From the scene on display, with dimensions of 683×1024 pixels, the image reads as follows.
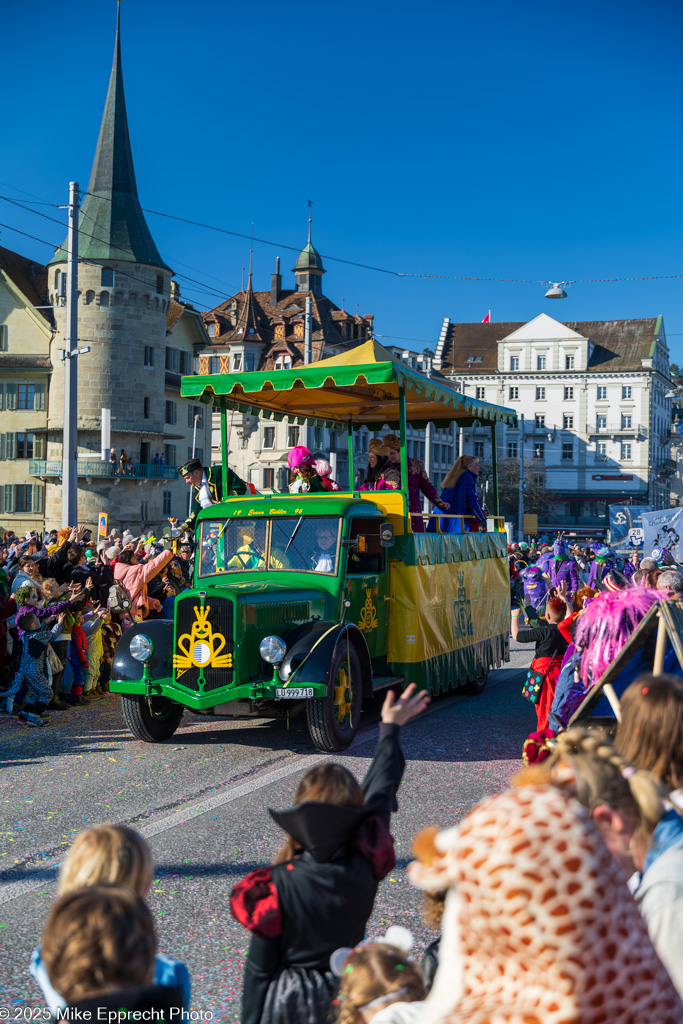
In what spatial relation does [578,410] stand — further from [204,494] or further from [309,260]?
[204,494]

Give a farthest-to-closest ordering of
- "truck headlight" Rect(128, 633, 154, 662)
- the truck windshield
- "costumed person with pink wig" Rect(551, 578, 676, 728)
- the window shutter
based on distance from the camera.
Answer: the window shutter < the truck windshield < "truck headlight" Rect(128, 633, 154, 662) < "costumed person with pink wig" Rect(551, 578, 676, 728)

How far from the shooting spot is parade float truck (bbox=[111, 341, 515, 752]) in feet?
28.3

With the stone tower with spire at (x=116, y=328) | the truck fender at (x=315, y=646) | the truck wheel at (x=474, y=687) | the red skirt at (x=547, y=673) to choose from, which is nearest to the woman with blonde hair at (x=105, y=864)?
the red skirt at (x=547, y=673)

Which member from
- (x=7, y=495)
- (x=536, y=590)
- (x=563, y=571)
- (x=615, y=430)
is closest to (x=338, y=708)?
(x=563, y=571)

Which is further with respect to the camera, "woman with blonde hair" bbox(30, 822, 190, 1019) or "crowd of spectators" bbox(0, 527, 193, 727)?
"crowd of spectators" bbox(0, 527, 193, 727)

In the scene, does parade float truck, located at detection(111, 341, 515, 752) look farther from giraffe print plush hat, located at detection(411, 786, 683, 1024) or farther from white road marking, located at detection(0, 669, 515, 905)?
giraffe print plush hat, located at detection(411, 786, 683, 1024)

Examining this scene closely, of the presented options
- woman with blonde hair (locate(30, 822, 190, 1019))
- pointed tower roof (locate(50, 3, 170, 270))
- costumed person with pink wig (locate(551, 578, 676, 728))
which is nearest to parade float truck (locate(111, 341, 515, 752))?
costumed person with pink wig (locate(551, 578, 676, 728))

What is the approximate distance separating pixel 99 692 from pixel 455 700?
444cm

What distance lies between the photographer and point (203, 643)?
8680 millimetres

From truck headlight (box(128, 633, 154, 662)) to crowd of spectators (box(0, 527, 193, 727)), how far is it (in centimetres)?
156

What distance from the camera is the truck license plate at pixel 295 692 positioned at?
830cm

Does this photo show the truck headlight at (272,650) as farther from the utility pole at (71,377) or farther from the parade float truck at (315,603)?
the utility pole at (71,377)

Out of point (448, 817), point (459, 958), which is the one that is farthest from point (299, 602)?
point (459, 958)

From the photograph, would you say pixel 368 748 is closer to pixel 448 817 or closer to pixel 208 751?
pixel 208 751
